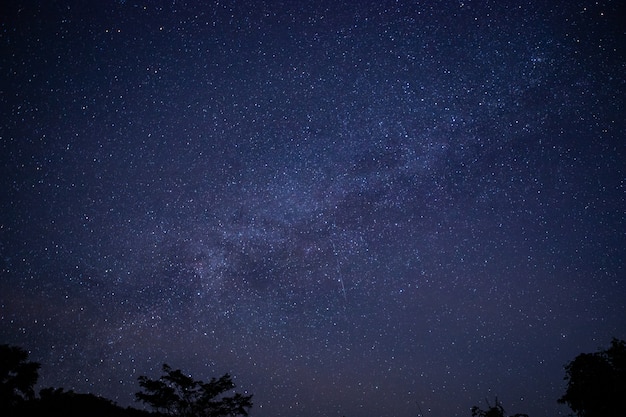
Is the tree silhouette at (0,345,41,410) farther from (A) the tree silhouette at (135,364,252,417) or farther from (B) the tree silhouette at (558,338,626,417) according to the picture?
(B) the tree silhouette at (558,338,626,417)

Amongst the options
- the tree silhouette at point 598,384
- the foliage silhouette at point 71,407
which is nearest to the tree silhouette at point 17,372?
the foliage silhouette at point 71,407

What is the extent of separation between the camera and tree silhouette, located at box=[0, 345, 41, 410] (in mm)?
15201

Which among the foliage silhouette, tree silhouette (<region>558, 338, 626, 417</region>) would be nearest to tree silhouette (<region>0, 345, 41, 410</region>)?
the foliage silhouette

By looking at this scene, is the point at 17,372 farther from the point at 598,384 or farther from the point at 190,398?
the point at 598,384

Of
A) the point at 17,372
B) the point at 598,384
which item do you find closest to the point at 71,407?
the point at 17,372

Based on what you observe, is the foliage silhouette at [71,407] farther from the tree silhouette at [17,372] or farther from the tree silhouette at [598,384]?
the tree silhouette at [598,384]

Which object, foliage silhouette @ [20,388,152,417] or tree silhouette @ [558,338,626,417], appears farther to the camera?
tree silhouette @ [558,338,626,417]

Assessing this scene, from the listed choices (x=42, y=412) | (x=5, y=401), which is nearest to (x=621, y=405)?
(x=42, y=412)

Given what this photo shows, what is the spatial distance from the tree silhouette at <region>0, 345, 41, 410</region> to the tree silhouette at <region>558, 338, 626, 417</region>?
26.7 m

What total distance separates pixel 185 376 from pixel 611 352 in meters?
24.6

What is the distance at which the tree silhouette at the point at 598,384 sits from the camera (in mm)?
17578

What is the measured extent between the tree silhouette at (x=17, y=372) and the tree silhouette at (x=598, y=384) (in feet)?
87.7

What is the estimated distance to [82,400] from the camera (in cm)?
1873

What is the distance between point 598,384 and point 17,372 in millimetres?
27909
